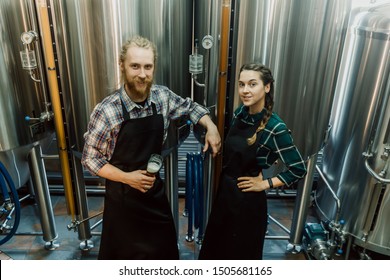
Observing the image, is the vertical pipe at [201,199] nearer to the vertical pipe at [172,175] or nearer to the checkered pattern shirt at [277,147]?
the vertical pipe at [172,175]

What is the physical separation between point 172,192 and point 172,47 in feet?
2.83

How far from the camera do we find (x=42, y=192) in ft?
7.20

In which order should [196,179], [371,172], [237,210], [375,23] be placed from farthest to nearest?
[196,179]
[371,172]
[375,23]
[237,210]

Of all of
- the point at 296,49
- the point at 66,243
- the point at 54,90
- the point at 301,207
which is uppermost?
the point at 296,49

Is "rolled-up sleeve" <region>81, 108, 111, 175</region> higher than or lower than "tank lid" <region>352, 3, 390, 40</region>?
lower

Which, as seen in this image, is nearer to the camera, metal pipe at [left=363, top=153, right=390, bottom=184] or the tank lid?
Answer: the tank lid

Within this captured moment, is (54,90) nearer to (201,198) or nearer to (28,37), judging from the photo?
(28,37)

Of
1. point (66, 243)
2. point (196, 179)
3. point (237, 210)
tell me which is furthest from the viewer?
point (66, 243)

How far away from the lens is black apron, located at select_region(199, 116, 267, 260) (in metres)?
1.50

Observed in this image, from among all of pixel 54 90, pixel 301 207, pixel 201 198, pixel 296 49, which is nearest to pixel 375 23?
pixel 296 49

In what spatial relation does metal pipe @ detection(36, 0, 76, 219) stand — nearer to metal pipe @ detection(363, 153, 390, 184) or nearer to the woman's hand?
the woman's hand

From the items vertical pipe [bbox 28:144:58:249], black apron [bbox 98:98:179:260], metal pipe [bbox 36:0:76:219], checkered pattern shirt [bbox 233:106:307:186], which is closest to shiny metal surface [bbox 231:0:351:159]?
checkered pattern shirt [bbox 233:106:307:186]

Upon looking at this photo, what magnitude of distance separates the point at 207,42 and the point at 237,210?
2.45 ft
